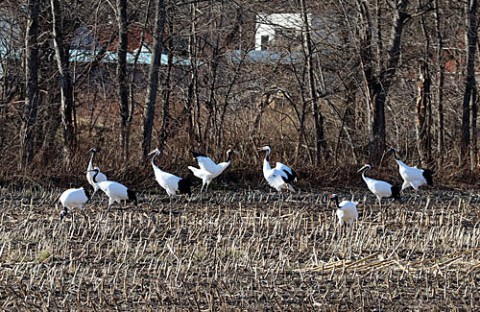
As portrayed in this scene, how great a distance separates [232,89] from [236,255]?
10667 millimetres

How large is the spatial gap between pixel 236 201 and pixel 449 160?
609 centimetres

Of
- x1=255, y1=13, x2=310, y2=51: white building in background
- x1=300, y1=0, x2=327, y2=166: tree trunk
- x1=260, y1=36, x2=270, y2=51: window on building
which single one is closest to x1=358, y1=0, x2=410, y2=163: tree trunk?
x1=300, y1=0, x2=327, y2=166: tree trunk

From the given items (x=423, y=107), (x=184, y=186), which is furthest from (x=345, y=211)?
(x=423, y=107)

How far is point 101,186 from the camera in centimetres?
1361

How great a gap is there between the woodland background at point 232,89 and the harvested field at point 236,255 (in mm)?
2468

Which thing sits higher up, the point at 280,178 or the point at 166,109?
the point at 166,109

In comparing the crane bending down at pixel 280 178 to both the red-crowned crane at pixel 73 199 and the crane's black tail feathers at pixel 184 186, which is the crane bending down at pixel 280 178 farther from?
the red-crowned crane at pixel 73 199

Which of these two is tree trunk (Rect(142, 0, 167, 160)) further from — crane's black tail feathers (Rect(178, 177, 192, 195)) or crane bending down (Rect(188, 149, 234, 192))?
crane's black tail feathers (Rect(178, 177, 192, 195))

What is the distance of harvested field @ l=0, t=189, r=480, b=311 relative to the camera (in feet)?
27.9

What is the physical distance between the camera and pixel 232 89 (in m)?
21.0

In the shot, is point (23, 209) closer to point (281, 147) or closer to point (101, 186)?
point (101, 186)

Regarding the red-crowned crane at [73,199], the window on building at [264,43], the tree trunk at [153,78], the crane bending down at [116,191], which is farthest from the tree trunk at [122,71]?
the red-crowned crane at [73,199]

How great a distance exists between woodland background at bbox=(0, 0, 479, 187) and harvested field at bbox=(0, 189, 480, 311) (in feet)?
8.10

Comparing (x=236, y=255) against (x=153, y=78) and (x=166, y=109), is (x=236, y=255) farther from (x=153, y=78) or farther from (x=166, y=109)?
(x=166, y=109)
